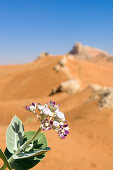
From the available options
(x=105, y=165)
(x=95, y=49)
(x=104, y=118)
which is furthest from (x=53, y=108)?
(x=95, y=49)

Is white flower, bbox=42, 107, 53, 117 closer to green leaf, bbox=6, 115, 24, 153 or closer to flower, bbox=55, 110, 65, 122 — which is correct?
flower, bbox=55, 110, 65, 122

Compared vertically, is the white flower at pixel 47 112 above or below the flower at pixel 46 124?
above

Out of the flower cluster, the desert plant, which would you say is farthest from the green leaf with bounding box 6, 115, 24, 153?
the flower cluster

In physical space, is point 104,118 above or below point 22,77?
below

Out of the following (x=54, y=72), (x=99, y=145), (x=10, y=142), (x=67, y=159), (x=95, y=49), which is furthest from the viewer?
(x=95, y=49)

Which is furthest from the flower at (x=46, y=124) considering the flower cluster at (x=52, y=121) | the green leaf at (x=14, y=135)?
the green leaf at (x=14, y=135)

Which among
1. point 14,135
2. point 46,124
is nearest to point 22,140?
point 14,135

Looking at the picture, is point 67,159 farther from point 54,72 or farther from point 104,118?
point 54,72

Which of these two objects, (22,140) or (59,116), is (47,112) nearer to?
(59,116)

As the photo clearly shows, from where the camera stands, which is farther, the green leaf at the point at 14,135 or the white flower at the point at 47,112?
the green leaf at the point at 14,135

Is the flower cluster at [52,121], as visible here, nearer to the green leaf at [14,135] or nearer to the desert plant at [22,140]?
the desert plant at [22,140]

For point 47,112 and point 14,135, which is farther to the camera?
point 14,135
